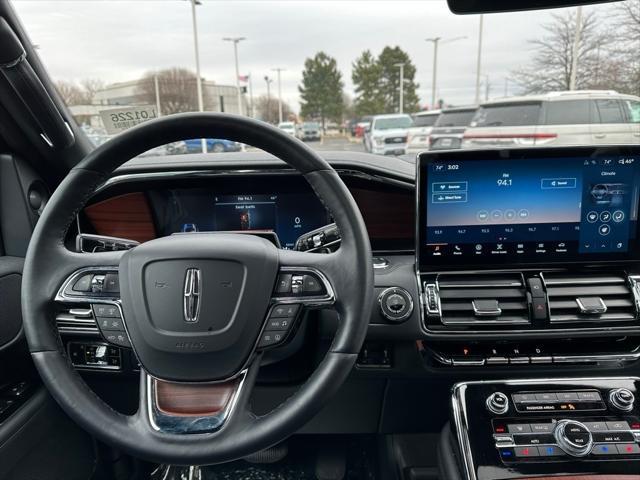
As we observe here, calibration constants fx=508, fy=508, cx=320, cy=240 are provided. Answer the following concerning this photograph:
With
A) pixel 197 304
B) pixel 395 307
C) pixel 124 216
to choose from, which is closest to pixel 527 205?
pixel 395 307

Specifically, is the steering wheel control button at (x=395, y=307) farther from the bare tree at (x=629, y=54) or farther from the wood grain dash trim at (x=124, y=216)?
the bare tree at (x=629, y=54)

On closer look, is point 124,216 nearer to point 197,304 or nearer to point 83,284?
point 83,284

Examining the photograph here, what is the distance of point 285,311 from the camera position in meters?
1.23

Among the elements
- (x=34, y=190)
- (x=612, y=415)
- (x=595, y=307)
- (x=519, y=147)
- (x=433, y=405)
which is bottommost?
(x=433, y=405)

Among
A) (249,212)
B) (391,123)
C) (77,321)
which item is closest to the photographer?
(77,321)

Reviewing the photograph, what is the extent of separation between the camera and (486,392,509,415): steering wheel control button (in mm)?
1722

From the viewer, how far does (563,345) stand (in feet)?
6.01

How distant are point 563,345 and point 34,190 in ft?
6.72

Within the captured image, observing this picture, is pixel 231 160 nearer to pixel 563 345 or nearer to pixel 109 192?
pixel 109 192

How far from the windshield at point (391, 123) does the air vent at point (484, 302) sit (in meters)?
10.1

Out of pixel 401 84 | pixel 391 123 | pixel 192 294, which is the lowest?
pixel 192 294

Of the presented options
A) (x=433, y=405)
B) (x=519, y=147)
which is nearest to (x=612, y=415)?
(x=433, y=405)

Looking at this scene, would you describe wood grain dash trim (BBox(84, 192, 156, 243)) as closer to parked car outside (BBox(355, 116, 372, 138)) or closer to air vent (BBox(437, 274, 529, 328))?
air vent (BBox(437, 274, 529, 328))

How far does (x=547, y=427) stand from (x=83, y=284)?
1.49 meters
